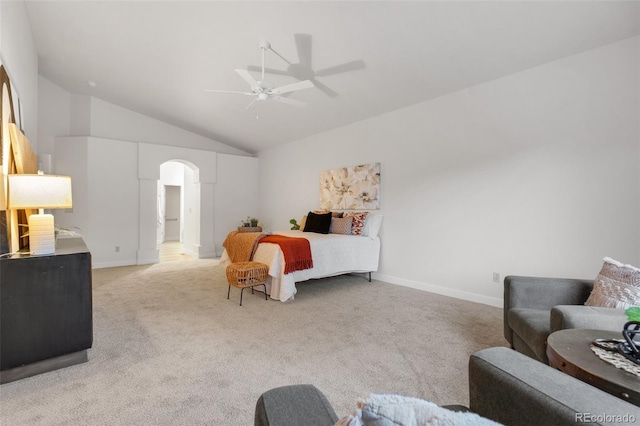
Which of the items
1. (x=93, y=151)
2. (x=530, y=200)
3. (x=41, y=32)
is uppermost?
(x=41, y=32)

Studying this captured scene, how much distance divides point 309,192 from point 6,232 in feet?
14.9

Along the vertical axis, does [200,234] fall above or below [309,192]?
below

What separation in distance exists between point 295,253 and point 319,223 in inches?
51.4

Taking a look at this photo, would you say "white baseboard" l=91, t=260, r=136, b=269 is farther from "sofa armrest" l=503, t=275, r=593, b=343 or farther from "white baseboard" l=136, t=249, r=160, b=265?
"sofa armrest" l=503, t=275, r=593, b=343

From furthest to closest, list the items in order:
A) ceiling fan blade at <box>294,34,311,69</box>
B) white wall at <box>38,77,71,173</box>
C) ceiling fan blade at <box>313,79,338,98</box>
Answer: white wall at <box>38,77,71,173</box> < ceiling fan blade at <box>313,79,338,98</box> < ceiling fan blade at <box>294,34,311,69</box>

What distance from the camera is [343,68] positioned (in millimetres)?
3719

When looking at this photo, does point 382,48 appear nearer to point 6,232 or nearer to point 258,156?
point 6,232

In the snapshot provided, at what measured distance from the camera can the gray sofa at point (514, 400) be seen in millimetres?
756

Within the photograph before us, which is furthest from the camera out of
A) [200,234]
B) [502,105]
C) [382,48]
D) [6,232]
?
[200,234]

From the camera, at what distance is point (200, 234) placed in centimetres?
700

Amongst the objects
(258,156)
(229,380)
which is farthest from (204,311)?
(258,156)

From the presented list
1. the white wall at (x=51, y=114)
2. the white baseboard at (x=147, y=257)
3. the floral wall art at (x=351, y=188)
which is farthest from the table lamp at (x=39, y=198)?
the white wall at (x=51, y=114)

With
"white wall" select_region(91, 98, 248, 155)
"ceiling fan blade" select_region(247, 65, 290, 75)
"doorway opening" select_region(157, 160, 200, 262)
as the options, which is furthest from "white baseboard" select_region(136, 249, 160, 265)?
"ceiling fan blade" select_region(247, 65, 290, 75)

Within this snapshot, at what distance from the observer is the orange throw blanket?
3730 millimetres
